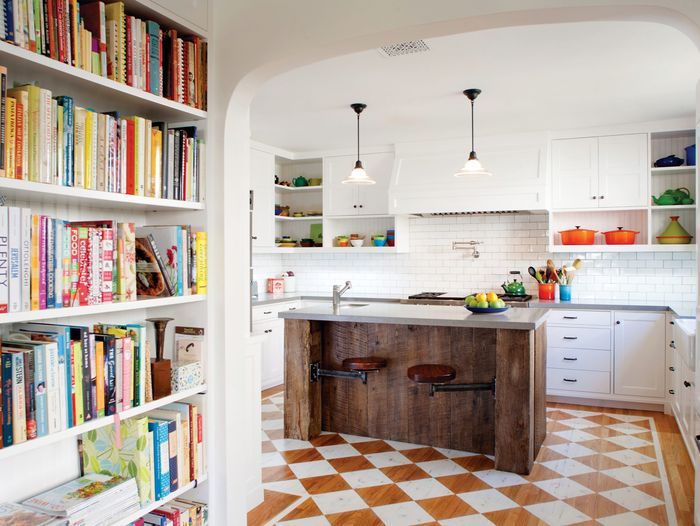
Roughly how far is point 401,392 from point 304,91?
2283 mm

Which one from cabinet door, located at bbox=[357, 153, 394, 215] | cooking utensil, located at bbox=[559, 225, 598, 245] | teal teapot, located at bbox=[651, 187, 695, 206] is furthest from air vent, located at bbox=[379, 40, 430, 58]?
teal teapot, located at bbox=[651, 187, 695, 206]

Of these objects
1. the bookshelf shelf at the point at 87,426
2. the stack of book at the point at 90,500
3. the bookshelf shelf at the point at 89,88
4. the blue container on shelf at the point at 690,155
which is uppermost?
the blue container on shelf at the point at 690,155

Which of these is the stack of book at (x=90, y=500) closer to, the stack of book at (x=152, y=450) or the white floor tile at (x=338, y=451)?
the stack of book at (x=152, y=450)

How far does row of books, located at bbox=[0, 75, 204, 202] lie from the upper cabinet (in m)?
3.97

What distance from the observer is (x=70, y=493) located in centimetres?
198

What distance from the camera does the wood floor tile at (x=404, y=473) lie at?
337 cm

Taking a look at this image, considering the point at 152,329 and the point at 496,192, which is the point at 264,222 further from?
the point at 152,329

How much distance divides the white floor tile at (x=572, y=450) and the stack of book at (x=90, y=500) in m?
2.84

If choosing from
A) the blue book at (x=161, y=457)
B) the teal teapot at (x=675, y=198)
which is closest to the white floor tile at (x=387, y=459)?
the blue book at (x=161, y=457)

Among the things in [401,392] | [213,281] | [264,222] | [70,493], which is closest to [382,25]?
[213,281]

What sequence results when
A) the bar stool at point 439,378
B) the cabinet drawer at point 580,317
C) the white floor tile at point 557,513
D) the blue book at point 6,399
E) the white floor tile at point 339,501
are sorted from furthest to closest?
the cabinet drawer at point 580,317 → the bar stool at point 439,378 → the white floor tile at point 339,501 → the white floor tile at point 557,513 → the blue book at point 6,399

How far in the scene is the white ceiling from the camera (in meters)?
3.15

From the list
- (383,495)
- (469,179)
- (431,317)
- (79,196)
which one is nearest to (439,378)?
(431,317)

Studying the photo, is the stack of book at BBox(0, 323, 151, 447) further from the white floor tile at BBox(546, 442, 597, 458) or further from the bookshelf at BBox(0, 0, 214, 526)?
the white floor tile at BBox(546, 442, 597, 458)
